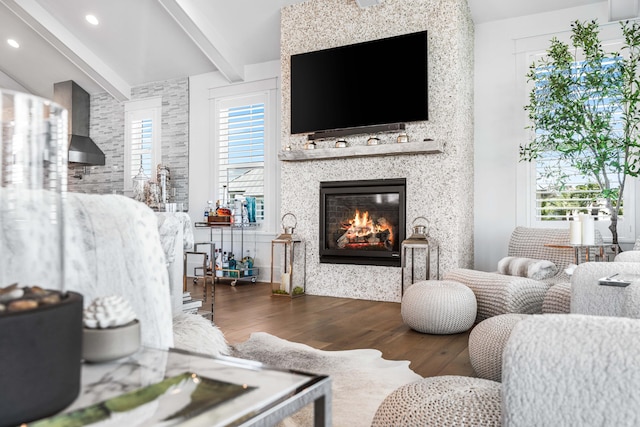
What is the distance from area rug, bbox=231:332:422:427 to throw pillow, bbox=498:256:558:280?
1.55 meters

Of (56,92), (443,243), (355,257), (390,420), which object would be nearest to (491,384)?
(390,420)

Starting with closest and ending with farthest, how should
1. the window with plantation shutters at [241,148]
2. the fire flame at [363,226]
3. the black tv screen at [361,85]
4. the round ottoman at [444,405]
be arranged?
the round ottoman at [444,405] < the black tv screen at [361,85] < the fire flame at [363,226] < the window with plantation shutters at [241,148]

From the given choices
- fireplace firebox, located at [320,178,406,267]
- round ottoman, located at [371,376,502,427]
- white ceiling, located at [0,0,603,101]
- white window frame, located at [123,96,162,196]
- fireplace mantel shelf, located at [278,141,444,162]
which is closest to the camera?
round ottoman, located at [371,376,502,427]

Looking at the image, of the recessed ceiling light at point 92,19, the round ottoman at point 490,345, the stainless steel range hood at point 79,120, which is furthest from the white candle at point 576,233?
the stainless steel range hood at point 79,120

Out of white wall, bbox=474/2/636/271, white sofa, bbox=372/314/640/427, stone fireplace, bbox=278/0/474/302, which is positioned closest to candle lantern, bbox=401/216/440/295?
stone fireplace, bbox=278/0/474/302

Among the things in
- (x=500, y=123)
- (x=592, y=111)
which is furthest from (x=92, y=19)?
(x=592, y=111)

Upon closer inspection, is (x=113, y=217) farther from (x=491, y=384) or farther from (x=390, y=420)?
(x=491, y=384)

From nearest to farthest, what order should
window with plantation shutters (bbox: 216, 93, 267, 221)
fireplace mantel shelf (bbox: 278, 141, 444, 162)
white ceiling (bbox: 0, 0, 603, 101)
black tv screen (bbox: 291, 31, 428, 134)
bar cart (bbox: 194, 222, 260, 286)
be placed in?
1. fireplace mantel shelf (bbox: 278, 141, 444, 162)
2. black tv screen (bbox: 291, 31, 428, 134)
3. white ceiling (bbox: 0, 0, 603, 101)
4. bar cart (bbox: 194, 222, 260, 286)
5. window with plantation shutters (bbox: 216, 93, 267, 221)

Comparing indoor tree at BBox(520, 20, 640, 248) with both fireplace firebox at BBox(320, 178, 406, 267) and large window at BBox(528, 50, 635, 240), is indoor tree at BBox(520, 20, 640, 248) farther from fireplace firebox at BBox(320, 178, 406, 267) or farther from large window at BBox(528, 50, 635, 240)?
fireplace firebox at BBox(320, 178, 406, 267)

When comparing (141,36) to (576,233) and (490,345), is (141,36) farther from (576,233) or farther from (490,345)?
(490,345)

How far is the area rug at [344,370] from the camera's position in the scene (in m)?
1.92

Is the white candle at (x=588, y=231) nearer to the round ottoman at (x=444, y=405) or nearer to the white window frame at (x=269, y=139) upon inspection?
the round ottoman at (x=444, y=405)

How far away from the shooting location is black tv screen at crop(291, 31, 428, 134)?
4516 mm

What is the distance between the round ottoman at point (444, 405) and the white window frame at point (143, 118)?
6.20m
